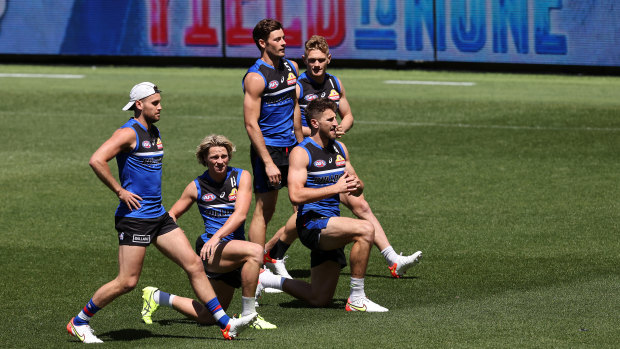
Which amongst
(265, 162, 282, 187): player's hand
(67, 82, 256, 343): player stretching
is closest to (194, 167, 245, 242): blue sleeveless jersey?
(67, 82, 256, 343): player stretching

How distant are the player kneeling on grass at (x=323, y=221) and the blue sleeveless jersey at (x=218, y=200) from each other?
0.63 meters

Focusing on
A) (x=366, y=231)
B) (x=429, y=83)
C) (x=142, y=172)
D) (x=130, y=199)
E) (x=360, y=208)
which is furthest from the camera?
(x=429, y=83)

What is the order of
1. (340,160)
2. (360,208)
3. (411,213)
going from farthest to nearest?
1. (411,213)
2. (360,208)
3. (340,160)

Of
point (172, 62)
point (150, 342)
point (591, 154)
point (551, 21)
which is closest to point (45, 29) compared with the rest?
point (172, 62)

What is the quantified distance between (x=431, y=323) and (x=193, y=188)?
2.44m

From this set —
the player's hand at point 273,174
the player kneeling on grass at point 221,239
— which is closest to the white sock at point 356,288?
the player kneeling on grass at point 221,239

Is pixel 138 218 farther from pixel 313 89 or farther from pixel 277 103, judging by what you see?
pixel 313 89

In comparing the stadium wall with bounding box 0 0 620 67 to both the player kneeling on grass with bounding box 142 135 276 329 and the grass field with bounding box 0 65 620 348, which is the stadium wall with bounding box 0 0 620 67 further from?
the player kneeling on grass with bounding box 142 135 276 329

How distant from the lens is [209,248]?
30.8 feet

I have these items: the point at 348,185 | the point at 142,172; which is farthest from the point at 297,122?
the point at 142,172

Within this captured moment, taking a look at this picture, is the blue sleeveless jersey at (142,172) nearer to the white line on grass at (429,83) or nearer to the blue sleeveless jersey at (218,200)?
the blue sleeveless jersey at (218,200)

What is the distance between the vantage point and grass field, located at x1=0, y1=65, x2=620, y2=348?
377 inches

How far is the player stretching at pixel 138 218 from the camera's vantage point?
9.23 m

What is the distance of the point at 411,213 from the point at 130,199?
656 centimetres
